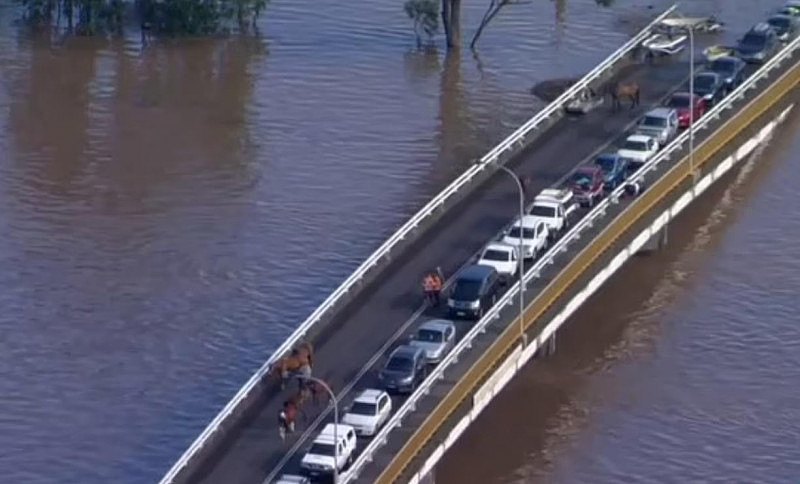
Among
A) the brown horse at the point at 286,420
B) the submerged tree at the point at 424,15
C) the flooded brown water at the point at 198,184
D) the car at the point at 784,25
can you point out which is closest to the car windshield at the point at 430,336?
the flooded brown water at the point at 198,184

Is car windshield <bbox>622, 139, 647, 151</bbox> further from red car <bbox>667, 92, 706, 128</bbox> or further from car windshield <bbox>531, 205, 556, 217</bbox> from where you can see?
car windshield <bbox>531, 205, 556, 217</bbox>

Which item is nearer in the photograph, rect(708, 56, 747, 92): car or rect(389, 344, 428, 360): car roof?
rect(389, 344, 428, 360): car roof

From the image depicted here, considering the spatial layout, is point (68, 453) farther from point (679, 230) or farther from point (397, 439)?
point (679, 230)

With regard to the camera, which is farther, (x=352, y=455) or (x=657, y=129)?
(x=657, y=129)

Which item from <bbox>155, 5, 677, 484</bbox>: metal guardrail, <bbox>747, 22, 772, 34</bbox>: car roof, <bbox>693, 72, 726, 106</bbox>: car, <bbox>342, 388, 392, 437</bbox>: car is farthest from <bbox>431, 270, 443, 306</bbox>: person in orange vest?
<bbox>747, 22, 772, 34</bbox>: car roof

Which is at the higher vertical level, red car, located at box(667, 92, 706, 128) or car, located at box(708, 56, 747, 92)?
car, located at box(708, 56, 747, 92)

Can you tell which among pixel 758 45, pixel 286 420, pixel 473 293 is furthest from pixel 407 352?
pixel 758 45

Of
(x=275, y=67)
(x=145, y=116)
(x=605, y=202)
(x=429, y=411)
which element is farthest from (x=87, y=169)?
(x=429, y=411)
